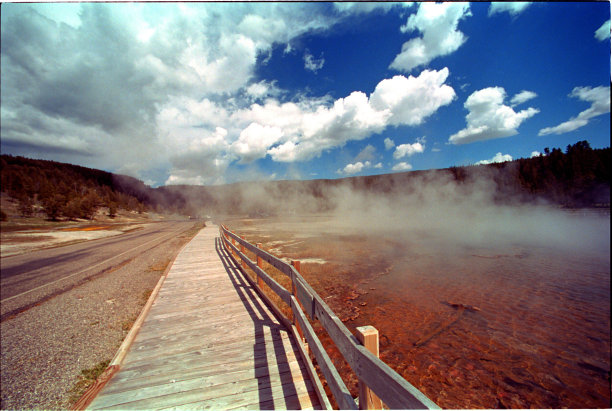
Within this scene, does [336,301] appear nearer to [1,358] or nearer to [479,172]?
[1,358]

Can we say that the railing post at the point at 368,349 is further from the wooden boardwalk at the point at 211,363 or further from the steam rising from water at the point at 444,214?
the steam rising from water at the point at 444,214

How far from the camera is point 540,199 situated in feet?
98.0

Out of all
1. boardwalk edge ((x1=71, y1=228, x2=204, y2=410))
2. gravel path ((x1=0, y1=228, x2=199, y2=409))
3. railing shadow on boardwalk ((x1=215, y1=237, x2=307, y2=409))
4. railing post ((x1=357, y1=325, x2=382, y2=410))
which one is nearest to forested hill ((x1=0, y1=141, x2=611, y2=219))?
railing post ((x1=357, y1=325, x2=382, y2=410))

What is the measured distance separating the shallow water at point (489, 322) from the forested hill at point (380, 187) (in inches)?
107

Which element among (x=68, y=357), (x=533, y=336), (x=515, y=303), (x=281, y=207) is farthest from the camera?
(x=281, y=207)

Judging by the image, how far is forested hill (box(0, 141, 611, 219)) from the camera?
24.8 m

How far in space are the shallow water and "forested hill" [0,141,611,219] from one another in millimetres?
2724

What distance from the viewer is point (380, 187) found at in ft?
177

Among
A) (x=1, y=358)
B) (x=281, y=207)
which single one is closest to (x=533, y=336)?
(x=1, y=358)

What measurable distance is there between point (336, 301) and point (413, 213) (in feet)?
108

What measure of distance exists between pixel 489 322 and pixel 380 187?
51.9 meters

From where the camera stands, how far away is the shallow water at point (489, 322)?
2.83 meters

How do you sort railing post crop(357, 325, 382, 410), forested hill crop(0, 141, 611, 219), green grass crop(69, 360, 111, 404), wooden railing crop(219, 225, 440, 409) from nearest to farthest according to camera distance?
wooden railing crop(219, 225, 440, 409)
railing post crop(357, 325, 382, 410)
green grass crop(69, 360, 111, 404)
forested hill crop(0, 141, 611, 219)

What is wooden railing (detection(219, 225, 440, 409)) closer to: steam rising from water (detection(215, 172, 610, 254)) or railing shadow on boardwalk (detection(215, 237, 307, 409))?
railing shadow on boardwalk (detection(215, 237, 307, 409))
